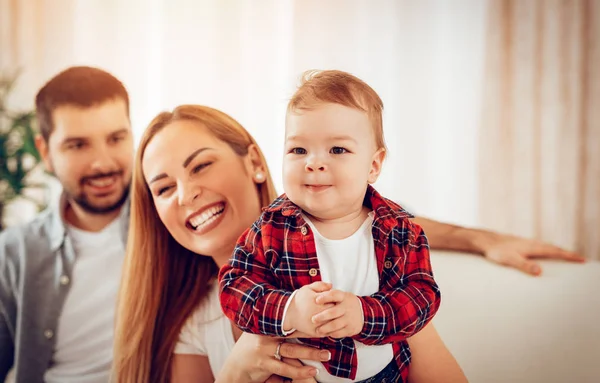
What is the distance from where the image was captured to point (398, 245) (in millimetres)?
1038

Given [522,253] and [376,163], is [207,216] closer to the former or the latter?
[376,163]

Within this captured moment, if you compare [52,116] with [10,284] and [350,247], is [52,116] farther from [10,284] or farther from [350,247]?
[350,247]

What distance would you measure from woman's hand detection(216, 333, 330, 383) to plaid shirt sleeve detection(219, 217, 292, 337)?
0.08 metres

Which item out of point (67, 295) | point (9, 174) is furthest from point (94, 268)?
point (9, 174)

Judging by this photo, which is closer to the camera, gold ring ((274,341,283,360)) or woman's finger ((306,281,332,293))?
woman's finger ((306,281,332,293))

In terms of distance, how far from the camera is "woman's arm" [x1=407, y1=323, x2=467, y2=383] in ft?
3.78

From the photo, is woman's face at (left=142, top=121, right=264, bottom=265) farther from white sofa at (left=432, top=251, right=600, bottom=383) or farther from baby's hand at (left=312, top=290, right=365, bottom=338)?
white sofa at (left=432, top=251, right=600, bottom=383)

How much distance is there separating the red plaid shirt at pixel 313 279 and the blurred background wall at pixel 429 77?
1.31 feet

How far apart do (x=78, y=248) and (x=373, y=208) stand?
0.85m

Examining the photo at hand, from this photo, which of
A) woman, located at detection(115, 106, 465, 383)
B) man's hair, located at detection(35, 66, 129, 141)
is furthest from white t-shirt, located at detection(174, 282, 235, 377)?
man's hair, located at detection(35, 66, 129, 141)

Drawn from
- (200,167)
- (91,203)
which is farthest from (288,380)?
(91,203)

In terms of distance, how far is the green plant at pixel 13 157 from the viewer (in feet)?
5.27

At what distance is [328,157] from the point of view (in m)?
1.02

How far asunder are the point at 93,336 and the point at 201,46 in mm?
812
